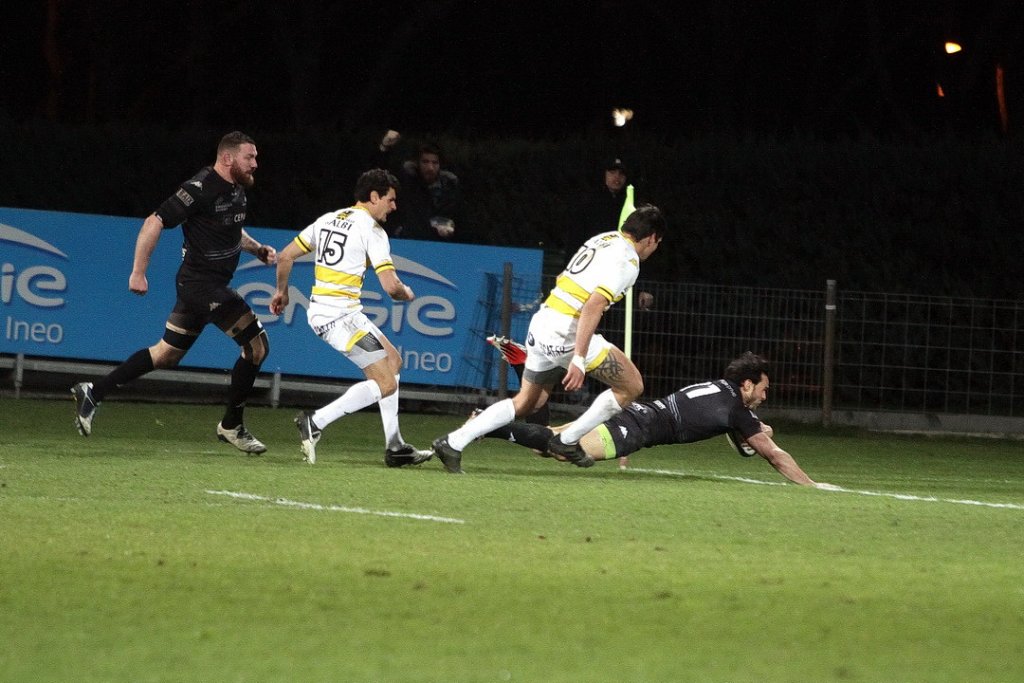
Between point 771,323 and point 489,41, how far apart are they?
17311 millimetres

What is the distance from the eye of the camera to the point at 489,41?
33.4m

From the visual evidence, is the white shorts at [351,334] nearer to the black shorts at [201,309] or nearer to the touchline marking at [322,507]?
the black shorts at [201,309]

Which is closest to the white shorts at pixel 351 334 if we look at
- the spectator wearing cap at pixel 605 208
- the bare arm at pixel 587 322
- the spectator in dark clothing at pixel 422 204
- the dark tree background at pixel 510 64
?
the bare arm at pixel 587 322

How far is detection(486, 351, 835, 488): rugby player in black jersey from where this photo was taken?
1041cm

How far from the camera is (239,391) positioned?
36.7ft

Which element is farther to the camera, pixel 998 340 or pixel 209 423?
pixel 998 340

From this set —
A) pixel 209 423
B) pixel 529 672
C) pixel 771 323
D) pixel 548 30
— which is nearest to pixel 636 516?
pixel 529 672

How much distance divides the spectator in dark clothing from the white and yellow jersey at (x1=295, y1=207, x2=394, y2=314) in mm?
5635

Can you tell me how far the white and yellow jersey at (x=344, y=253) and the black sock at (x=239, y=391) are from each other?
803 mm

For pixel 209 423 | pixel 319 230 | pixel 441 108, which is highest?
pixel 441 108

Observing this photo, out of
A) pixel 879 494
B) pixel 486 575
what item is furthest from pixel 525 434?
pixel 486 575

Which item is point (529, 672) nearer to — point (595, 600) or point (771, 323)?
point (595, 600)

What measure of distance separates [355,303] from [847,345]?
825 centimetres

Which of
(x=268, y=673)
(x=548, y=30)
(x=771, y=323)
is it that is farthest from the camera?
(x=548, y=30)
